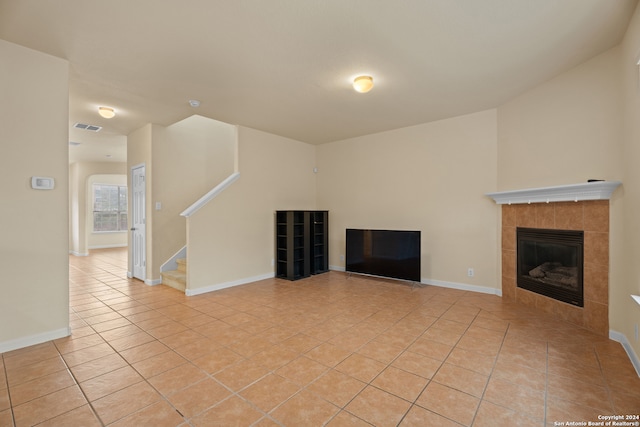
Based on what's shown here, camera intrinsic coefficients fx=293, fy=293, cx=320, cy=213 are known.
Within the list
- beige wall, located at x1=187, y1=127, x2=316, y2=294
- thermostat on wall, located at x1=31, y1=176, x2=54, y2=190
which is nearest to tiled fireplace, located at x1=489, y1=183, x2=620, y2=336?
beige wall, located at x1=187, y1=127, x2=316, y2=294

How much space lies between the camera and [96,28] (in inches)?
94.7

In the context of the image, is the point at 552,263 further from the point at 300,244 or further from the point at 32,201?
the point at 32,201

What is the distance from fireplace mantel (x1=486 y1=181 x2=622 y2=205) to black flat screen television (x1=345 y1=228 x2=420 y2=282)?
4.41ft

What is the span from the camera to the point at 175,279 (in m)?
4.84

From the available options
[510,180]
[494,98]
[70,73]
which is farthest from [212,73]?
[510,180]

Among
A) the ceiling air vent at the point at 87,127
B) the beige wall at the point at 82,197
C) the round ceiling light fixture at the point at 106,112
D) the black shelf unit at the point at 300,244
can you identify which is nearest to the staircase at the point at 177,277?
the black shelf unit at the point at 300,244

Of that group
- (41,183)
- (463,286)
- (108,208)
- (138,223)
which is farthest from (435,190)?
(108,208)

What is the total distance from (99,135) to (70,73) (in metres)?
3.13

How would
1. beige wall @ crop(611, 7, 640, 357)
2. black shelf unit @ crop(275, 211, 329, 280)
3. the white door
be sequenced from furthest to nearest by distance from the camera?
1. black shelf unit @ crop(275, 211, 329, 280)
2. the white door
3. beige wall @ crop(611, 7, 640, 357)

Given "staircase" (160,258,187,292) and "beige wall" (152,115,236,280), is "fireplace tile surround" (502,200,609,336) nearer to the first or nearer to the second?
"beige wall" (152,115,236,280)

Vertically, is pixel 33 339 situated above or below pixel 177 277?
below

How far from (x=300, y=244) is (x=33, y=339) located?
12.2 ft

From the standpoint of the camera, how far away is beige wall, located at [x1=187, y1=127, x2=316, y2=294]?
4.63 m

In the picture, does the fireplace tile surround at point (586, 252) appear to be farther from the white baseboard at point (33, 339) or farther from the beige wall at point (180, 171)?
the white baseboard at point (33, 339)
